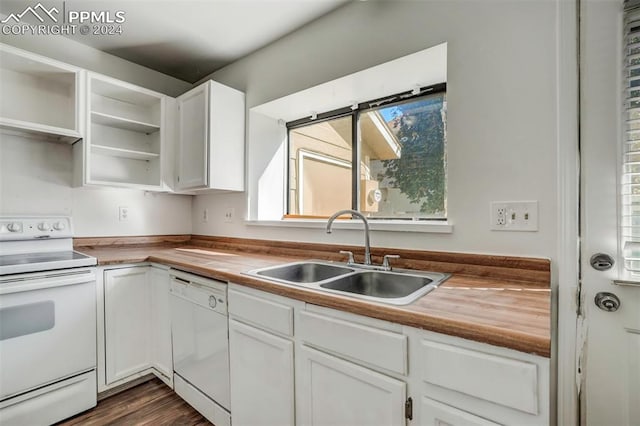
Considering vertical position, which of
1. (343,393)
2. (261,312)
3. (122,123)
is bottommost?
(343,393)

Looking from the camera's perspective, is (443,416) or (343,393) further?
(343,393)

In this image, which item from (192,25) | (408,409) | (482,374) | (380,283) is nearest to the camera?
(482,374)

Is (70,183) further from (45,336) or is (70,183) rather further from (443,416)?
(443,416)

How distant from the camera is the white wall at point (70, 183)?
1.96 meters

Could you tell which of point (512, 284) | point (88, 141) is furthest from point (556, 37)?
point (88, 141)

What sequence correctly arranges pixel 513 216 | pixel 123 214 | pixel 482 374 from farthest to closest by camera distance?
pixel 123 214 → pixel 513 216 → pixel 482 374

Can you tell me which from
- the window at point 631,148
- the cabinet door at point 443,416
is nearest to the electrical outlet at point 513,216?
the window at point 631,148

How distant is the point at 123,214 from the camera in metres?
2.48

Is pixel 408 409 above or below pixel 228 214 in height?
below

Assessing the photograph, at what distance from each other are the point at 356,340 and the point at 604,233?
37.2 inches

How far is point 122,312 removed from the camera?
1.88m

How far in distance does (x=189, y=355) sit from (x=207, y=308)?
384 mm

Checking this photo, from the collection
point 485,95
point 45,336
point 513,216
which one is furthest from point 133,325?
point 485,95

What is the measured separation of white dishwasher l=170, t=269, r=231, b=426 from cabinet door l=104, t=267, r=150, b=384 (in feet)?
0.96
